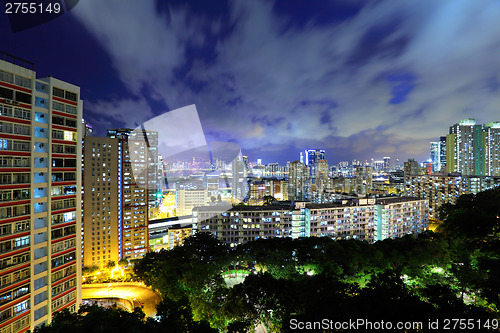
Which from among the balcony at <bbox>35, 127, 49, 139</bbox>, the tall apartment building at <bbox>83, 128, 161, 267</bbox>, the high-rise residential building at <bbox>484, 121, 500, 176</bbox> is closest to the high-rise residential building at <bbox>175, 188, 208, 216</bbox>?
the tall apartment building at <bbox>83, 128, 161, 267</bbox>

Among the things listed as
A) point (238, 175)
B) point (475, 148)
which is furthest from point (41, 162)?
point (475, 148)

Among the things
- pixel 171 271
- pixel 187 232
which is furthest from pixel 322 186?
pixel 171 271

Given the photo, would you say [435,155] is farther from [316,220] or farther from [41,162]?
[41,162]

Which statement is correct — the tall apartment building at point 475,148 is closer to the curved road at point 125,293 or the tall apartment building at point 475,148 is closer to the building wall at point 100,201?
the curved road at point 125,293

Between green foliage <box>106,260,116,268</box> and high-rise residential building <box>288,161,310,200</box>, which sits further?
high-rise residential building <box>288,161,310,200</box>

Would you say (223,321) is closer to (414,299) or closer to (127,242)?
(414,299)

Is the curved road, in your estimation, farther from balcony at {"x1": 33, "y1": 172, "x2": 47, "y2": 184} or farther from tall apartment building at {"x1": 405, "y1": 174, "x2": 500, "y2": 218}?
tall apartment building at {"x1": 405, "y1": 174, "x2": 500, "y2": 218}
